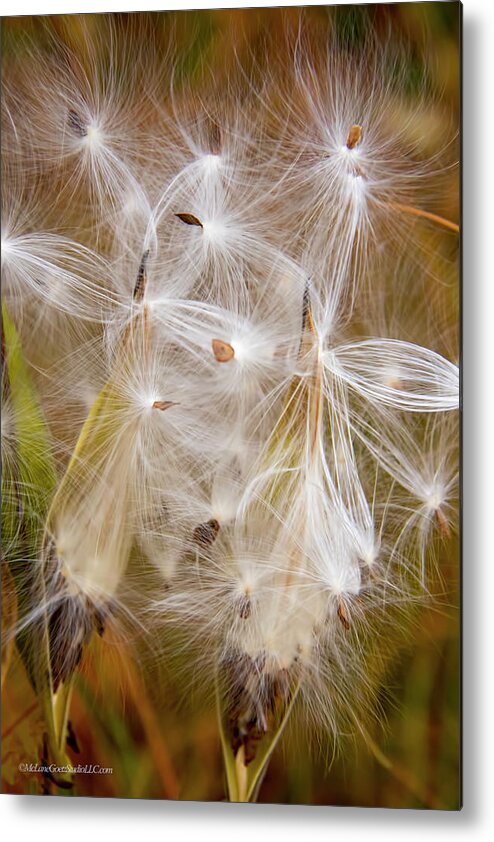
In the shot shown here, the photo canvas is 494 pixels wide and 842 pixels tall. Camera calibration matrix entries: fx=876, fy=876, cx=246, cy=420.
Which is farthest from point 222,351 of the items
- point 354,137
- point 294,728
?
point 294,728

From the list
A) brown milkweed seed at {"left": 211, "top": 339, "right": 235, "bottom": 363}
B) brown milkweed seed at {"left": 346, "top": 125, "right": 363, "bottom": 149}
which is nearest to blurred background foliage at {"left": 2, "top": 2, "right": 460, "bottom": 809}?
brown milkweed seed at {"left": 346, "top": 125, "right": 363, "bottom": 149}

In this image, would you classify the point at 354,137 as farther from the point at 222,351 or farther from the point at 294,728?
the point at 294,728

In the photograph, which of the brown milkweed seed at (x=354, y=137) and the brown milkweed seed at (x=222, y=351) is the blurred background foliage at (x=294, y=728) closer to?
the brown milkweed seed at (x=354, y=137)

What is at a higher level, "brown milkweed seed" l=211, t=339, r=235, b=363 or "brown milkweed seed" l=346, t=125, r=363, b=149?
"brown milkweed seed" l=346, t=125, r=363, b=149

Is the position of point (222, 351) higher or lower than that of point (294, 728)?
higher

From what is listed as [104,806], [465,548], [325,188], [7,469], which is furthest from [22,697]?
[325,188]

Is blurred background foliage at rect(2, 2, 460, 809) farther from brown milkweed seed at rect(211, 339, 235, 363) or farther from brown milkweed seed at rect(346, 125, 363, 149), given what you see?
brown milkweed seed at rect(211, 339, 235, 363)

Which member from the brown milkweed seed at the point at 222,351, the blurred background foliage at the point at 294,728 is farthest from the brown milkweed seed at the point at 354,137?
the brown milkweed seed at the point at 222,351

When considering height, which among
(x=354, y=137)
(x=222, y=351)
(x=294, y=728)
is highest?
(x=354, y=137)
